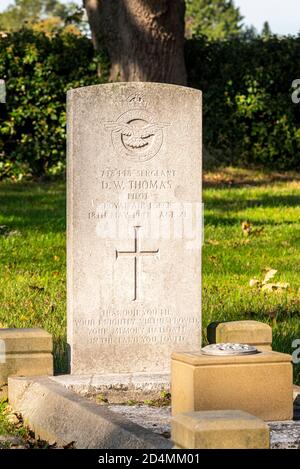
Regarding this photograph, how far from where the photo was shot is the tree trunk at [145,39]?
18.3 metres

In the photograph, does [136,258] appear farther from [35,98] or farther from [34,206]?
[35,98]

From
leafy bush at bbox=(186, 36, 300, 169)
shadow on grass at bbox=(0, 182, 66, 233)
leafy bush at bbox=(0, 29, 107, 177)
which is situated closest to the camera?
shadow on grass at bbox=(0, 182, 66, 233)

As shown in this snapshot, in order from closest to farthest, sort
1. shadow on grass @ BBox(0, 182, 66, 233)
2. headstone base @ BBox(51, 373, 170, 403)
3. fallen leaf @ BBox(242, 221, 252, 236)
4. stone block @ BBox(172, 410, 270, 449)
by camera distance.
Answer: stone block @ BBox(172, 410, 270, 449), headstone base @ BBox(51, 373, 170, 403), fallen leaf @ BBox(242, 221, 252, 236), shadow on grass @ BBox(0, 182, 66, 233)

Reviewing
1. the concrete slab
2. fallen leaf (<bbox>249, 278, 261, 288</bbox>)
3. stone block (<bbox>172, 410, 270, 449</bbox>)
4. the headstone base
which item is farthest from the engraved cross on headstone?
fallen leaf (<bbox>249, 278, 261, 288</bbox>)

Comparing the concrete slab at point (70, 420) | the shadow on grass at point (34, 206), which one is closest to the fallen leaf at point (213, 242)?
the shadow on grass at point (34, 206)

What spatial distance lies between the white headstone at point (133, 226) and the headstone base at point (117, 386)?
0.78 feet

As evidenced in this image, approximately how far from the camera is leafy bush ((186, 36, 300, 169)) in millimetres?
20125

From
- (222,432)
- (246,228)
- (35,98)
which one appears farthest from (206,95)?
(222,432)

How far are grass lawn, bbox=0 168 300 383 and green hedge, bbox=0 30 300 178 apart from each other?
3.09 feet

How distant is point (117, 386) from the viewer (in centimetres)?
725

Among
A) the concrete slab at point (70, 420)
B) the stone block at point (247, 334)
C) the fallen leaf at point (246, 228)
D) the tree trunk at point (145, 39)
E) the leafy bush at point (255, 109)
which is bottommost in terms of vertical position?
the concrete slab at point (70, 420)

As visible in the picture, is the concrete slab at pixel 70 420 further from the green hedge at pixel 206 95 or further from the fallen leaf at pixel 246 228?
the green hedge at pixel 206 95

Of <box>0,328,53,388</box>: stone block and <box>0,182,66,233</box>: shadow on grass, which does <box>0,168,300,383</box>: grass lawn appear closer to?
<box>0,182,66,233</box>: shadow on grass
